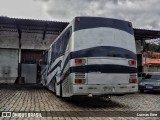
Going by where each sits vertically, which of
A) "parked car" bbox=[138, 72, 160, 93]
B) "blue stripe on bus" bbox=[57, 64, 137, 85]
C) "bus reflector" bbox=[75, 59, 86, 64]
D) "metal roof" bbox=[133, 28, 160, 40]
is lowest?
"parked car" bbox=[138, 72, 160, 93]

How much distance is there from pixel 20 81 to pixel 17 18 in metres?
7.02

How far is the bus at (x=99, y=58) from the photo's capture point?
9.56 metres

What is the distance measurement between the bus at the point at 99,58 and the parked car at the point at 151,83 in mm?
8273

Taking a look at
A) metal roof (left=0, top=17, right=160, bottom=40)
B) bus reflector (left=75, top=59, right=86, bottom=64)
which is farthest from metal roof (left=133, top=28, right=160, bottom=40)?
bus reflector (left=75, top=59, right=86, bottom=64)

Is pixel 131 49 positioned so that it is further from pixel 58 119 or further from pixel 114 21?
pixel 58 119

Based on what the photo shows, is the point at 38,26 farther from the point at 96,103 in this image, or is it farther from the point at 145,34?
the point at 96,103

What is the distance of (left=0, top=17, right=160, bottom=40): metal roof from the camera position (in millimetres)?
22391

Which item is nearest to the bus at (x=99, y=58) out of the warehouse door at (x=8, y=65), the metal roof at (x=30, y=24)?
the metal roof at (x=30, y=24)

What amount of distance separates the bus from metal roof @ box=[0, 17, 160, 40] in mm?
12773

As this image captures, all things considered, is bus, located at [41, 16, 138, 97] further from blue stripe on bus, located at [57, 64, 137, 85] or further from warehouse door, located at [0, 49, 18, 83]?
warehouse door, located at [0, 49, 18, 83]

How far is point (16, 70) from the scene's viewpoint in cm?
2581

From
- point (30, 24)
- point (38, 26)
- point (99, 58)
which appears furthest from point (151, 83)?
point (30, 24)

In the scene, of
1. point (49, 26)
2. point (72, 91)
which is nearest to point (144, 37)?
point (49, 26)

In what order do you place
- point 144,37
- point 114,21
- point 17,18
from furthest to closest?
point 144,37
point 17,18
point 114,21
